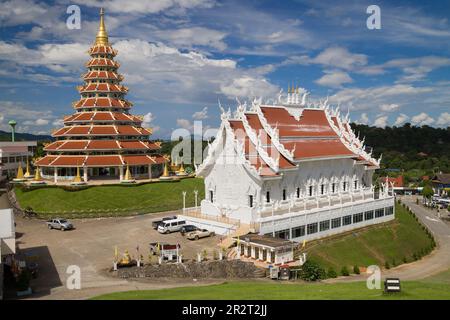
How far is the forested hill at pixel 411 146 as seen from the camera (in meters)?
124

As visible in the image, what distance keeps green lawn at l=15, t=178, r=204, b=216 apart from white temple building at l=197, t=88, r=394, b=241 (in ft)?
36.3

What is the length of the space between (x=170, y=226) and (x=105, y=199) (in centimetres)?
1490

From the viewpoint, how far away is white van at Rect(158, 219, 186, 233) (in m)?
37.2

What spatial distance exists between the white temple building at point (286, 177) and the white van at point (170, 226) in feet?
11.1

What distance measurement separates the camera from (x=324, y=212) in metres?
41.1

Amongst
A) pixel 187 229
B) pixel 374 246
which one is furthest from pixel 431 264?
pixel 187 229

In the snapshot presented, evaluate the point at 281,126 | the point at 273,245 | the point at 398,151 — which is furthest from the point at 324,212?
the point at 398,151

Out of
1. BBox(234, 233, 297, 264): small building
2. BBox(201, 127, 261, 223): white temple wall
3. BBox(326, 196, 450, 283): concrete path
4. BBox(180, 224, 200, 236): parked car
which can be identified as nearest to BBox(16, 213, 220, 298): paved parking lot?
BBox(180, 224, 200, 236): parked car

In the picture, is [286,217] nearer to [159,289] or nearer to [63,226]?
[159,289]

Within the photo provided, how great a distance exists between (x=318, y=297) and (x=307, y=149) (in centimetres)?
2599

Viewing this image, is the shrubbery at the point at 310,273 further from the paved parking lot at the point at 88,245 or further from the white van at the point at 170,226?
the white van at the point at 170,226

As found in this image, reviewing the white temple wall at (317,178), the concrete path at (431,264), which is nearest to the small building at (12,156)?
the white temple wall at (317,178)

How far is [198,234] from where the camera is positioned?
35500mm

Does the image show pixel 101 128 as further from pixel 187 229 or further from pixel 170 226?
pixel 187 229
